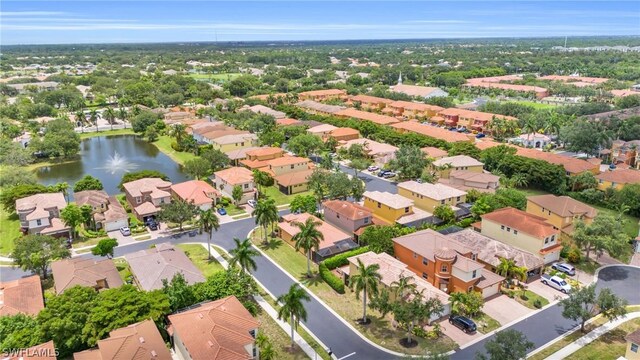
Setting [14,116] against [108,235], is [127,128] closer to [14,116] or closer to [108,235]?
[14,116]

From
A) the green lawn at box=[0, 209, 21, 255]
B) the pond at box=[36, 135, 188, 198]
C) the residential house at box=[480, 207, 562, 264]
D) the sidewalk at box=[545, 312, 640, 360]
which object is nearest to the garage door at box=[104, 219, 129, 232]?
the green lawn at box=[0, 209, 21, 255]

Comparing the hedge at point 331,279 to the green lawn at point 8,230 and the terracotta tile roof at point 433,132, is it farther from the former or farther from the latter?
the terracotta tile roof at point 433,132

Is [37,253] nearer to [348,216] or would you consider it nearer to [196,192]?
[196,192]

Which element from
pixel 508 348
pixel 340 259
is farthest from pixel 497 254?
pixel 508 348

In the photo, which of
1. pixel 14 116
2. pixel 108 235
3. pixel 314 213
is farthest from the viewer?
pixel 14 116

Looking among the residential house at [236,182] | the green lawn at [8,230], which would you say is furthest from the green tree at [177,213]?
the green lawn at [8,230]

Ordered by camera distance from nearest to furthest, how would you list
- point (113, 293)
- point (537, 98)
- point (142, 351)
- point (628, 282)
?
point (142, 351) → point (113, 293) → point (628, 282) → point (537, 98)

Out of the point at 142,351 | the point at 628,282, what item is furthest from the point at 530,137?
the point at 142,351
